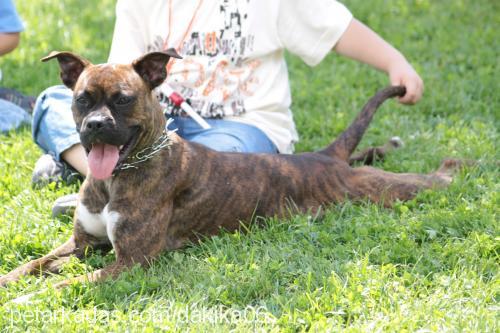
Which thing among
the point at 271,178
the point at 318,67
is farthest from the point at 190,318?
the point at 318,67

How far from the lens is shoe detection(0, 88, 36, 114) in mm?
6789

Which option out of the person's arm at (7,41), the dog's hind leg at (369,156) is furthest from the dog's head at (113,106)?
the dog's hind leg at (369,156)

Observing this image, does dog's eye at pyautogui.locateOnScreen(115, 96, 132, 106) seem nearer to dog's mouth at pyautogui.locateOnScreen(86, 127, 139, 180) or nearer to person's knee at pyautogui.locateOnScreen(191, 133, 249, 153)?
dog's mouth at pyautogui.locateOnScreen(86, 127, 139, 180)

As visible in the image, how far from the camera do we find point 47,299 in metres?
3.74

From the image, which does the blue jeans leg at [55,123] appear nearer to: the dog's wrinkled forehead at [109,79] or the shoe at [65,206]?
the shoe at [65,206]

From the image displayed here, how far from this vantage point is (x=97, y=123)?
3863 mm

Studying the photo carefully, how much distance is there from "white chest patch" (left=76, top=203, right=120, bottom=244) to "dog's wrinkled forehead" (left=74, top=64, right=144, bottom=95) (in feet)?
2.13

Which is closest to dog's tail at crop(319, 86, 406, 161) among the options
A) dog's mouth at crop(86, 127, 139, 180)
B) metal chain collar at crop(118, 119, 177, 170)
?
metal chain collar at crop(118, 119, 177, 170)

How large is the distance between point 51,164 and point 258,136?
1450mm

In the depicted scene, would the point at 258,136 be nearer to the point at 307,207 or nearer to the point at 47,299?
the point at 307,207

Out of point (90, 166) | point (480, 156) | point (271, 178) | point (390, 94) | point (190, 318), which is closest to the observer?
point (190, 318)

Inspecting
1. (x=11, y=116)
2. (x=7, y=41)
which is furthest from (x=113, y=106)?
(x=11, y=116)

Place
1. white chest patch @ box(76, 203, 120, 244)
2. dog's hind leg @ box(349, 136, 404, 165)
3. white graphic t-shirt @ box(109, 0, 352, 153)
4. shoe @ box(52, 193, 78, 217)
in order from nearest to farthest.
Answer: white chest patch @ box(76, 203, 120, 244) < shoe @ box(52, 193, 78, 217) < white graphic t-shirt @ box(109, 0, 352, 153) < dog's hind leg @ box(349, 136, 404, 165)

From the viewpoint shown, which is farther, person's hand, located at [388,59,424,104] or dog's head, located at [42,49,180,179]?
person's hand, located at [388,59,424,104]
